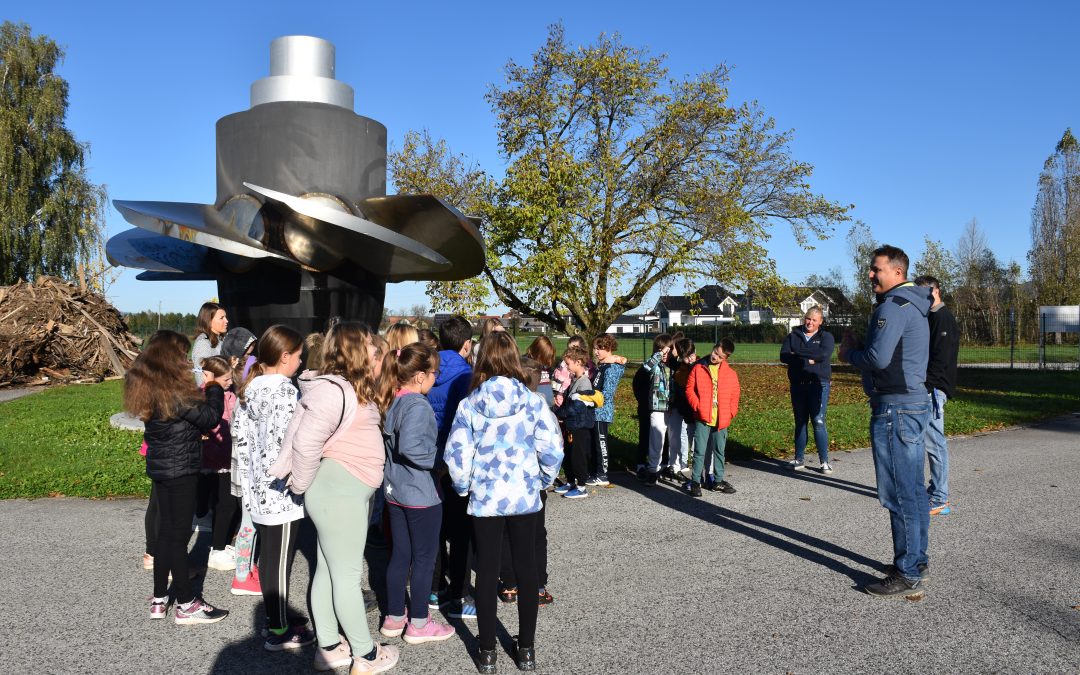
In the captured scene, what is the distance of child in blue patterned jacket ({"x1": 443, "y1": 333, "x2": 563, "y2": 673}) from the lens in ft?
11.5

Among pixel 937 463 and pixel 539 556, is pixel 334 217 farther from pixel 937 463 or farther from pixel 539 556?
pixel 937 463

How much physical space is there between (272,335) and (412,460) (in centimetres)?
95

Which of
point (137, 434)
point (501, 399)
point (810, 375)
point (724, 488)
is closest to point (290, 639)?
point (501, 399)

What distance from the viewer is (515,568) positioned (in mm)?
3531

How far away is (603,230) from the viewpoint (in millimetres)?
17781

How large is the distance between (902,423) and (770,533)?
163 centimetres

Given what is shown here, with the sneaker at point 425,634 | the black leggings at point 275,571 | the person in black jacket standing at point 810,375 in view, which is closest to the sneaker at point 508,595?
the sneaker at point 425,634

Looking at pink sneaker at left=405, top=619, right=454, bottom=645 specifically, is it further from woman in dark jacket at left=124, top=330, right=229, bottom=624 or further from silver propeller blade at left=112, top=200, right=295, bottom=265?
silver propeller blade at left=112, top=200, right=295, bottom=265

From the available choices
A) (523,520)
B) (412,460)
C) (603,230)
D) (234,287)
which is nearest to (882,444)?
(523,520)

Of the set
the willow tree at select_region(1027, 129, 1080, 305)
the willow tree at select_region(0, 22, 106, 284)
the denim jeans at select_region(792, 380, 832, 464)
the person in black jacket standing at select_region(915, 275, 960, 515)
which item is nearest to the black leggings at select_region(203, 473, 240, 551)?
the person in black jacket standing at select_region(915, 275, 960, 515)

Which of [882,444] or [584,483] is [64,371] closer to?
[584,483]

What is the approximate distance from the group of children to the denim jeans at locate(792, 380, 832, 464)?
15.1 ft

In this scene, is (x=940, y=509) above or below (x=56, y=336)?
below

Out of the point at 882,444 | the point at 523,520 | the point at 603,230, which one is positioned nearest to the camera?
the point at 523,520
